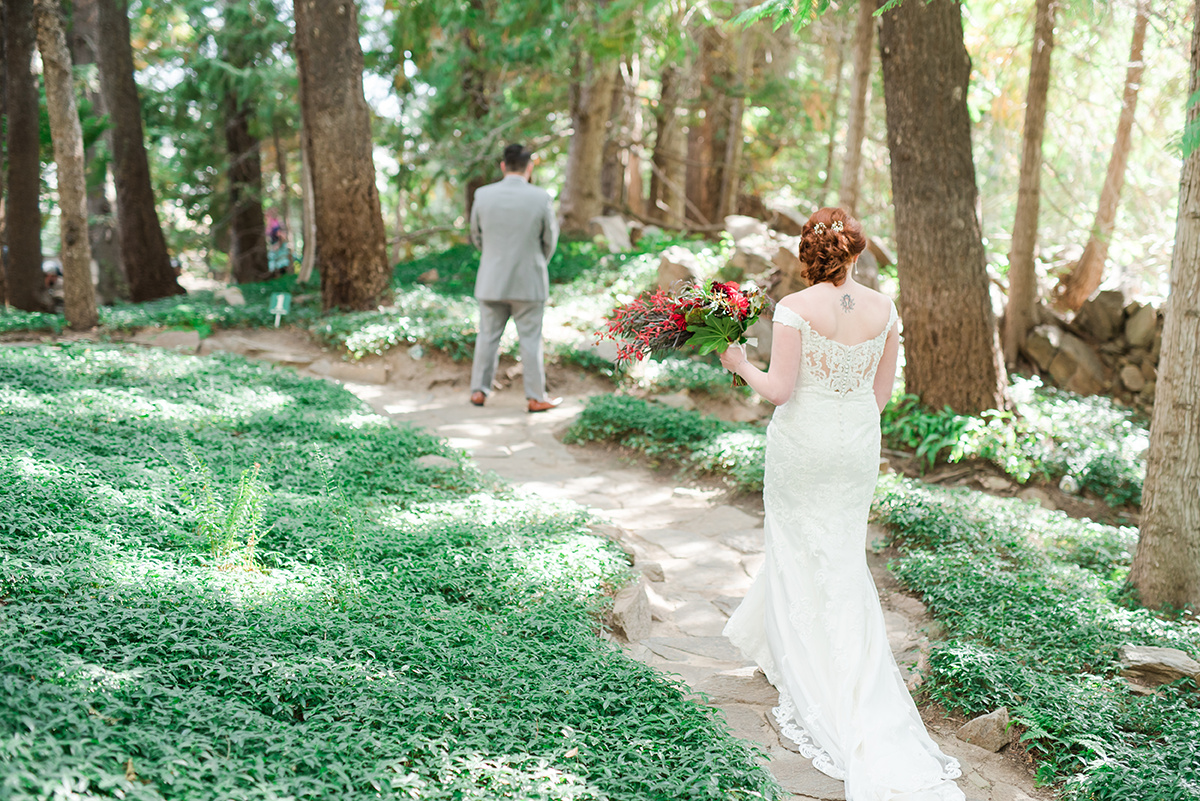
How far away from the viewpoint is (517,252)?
7.51m

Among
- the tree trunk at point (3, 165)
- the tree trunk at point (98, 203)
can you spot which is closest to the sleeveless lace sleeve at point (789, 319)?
the tree trunk at point (3, 165)

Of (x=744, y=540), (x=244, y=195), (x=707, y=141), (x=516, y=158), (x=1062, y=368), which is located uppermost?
(x=707, y=141)

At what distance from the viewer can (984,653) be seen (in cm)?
369

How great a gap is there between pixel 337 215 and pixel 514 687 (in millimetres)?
7963

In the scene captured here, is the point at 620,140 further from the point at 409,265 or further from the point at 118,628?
the point at 118,628

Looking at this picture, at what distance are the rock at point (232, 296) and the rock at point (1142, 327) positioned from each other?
1103 cm

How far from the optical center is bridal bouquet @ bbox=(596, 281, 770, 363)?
3.44m

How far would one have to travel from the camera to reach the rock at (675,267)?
1024 centimetres

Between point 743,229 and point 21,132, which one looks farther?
point 743,229

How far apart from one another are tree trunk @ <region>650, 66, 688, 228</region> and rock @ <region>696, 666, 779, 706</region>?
40.4 feet

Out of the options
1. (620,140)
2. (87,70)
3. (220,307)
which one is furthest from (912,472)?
(87,70)

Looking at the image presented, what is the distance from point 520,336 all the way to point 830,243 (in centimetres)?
481

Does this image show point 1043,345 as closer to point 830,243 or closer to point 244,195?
point 830,243

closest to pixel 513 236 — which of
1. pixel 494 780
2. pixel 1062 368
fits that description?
pixel 494 780
